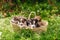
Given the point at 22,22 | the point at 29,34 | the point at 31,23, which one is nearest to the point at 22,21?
the point at 22,22

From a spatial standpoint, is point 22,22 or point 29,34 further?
point 22,22

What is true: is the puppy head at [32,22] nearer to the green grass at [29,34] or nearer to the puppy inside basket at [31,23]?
the puppy inside basket at [31,23]

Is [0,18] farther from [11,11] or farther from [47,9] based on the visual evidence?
[47,9]

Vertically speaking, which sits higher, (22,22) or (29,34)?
(22,22)

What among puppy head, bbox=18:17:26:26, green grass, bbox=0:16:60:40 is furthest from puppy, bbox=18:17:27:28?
green grass, bbox=0:16:60:40

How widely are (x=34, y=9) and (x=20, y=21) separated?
119 cm

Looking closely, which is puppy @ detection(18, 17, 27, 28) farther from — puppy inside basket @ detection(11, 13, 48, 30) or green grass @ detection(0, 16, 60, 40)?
green grass @ detection(0, 16, 60, 40)

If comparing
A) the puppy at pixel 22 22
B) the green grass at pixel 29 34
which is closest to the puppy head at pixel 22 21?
the puppy at pixel 22 22

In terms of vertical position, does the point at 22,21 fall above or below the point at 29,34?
above

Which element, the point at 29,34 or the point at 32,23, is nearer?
the point at 29,34

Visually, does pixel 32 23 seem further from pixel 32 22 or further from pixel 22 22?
pixel 22 22

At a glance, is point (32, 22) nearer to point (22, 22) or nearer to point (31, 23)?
point (31, 23)

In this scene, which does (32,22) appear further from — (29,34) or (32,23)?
(29,34)

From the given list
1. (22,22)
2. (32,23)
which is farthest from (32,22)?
(22,22)
